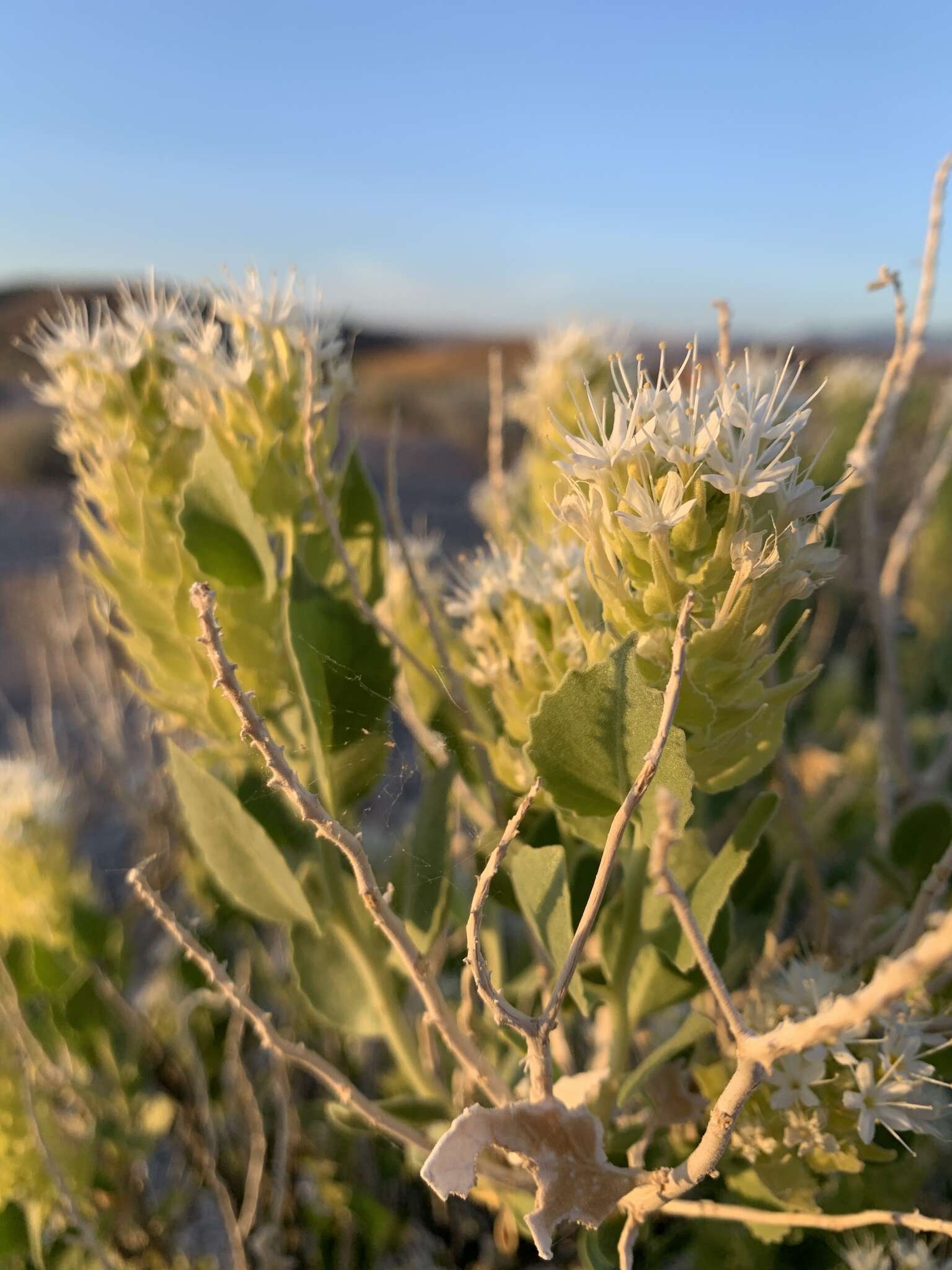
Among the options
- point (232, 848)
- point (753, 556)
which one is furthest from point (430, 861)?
point (753, 556)

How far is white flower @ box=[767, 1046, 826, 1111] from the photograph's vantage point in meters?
0.61

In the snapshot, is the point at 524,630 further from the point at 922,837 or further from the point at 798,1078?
the point at 922,837

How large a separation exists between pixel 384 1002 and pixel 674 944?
25 cm

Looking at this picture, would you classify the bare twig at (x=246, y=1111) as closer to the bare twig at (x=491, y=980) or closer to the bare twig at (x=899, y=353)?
the bare twig at (x=491, y=980)

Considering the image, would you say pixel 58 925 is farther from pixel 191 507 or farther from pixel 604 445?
pixel 604 445

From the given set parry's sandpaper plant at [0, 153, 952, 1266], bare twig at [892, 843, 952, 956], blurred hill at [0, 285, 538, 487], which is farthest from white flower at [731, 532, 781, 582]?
blurred hill at [0, 285, 538, 487]

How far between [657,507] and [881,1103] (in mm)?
421

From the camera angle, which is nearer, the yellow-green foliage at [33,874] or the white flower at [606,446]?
the white flower at [606,446]

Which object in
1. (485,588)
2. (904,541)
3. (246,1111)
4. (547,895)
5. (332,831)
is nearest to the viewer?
(332,831)

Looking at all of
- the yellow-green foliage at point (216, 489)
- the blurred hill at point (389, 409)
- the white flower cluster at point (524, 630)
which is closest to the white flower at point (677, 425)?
the white flower cluster at point (524, 630)

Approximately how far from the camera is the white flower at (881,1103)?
1.94ft

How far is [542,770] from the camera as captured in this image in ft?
1.66

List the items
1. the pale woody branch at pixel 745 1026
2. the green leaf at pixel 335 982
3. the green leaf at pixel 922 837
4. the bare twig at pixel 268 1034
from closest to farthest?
the pale woody branch at pixel 745 1026
the bare twig at pixel 268 1034
the green leaf at pixel 335 982
the green leaf at pixel 922 837

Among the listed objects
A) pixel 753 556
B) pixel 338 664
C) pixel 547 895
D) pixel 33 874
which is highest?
pixel 753 556
